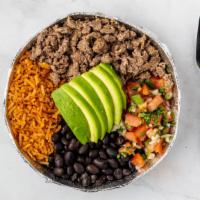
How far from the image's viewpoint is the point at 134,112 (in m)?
3.37

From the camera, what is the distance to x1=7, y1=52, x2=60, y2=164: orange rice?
3.37 meters

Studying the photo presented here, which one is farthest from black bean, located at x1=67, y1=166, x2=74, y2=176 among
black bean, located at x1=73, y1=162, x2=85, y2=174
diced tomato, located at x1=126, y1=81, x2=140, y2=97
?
diced tomato, located at x1=126, y1=81, x2=140, y2=97

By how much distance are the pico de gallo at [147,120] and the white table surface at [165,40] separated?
0.58ft

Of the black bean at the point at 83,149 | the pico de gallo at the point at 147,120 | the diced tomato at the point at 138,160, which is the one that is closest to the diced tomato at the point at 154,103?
the pico de gallo at the point at 147,120

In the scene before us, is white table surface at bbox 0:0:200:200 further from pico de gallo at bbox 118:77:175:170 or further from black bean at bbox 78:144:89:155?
black bean at bbox 78:144:89:155

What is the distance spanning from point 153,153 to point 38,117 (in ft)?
1.89

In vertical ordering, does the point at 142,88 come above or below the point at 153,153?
above

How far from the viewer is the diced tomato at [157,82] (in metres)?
3.40

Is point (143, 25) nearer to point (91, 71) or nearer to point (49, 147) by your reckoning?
point (91, 71)

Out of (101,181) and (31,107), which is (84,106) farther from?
(101,181)

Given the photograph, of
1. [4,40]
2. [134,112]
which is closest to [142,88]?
[134,112]

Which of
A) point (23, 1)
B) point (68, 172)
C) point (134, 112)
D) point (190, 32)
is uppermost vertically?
point (23, 1)

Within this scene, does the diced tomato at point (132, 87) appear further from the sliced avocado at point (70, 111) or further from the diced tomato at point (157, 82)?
the sliced avocado at point (70, 111)

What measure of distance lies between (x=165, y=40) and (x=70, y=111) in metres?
0.64
